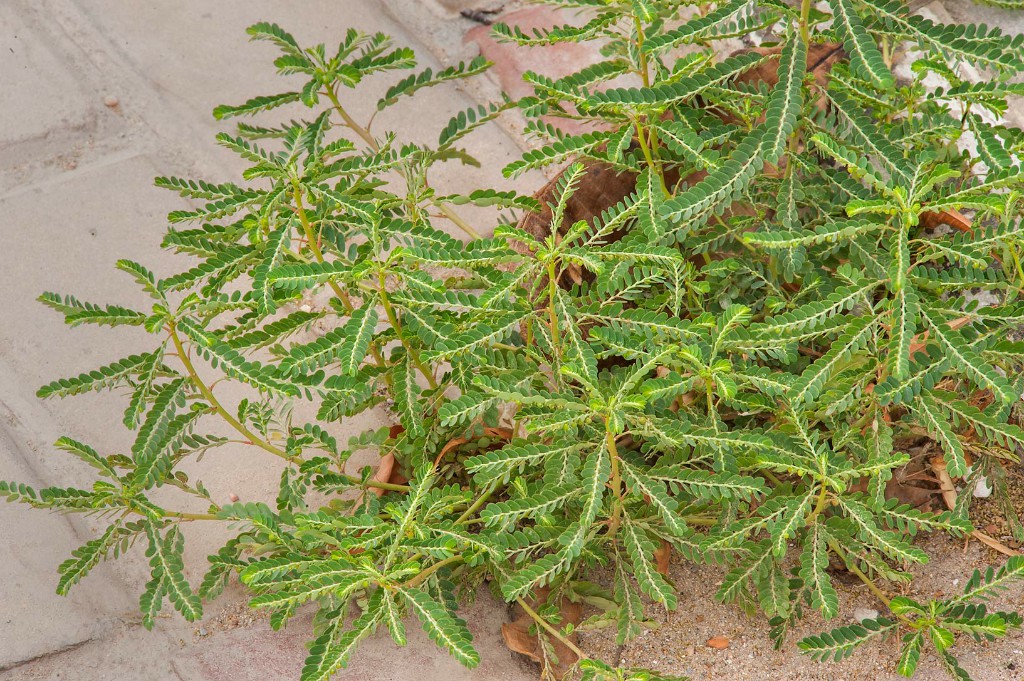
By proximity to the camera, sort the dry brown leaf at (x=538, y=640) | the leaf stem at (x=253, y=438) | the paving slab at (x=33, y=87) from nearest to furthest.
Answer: the leaf stem at (x=253, y=438)
the dry brown leaf at (x=538, y=640)
the paving slab at (x=33, y=87)

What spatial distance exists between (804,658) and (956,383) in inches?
25.0

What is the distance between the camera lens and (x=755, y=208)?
1989 millimetres

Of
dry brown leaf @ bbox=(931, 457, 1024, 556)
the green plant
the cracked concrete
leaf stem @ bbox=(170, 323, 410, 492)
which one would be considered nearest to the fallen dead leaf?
the green plant

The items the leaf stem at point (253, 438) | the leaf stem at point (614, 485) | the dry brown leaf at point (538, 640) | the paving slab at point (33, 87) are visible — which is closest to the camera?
the leaf stem at point (614, 485)

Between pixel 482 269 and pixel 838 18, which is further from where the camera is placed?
pixel 482 269

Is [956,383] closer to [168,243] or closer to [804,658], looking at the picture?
[804,658]

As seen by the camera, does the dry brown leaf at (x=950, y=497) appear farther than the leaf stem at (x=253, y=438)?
Yes

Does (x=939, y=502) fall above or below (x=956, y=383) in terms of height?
below

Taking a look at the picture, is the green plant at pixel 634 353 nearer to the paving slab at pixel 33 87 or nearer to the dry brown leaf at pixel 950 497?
the dry brown leaf at pixel 950 497

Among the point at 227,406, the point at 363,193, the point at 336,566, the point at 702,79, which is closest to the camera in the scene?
the point at 336,566

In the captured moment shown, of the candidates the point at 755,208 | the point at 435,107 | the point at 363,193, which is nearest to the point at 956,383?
the point at 755,208

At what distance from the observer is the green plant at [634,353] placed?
1618 mm

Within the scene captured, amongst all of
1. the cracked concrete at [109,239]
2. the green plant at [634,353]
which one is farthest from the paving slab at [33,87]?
the green plant at [634,353]

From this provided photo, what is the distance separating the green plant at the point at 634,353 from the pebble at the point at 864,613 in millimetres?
78
